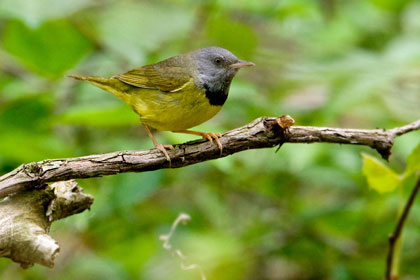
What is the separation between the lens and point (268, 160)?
15.0 feet

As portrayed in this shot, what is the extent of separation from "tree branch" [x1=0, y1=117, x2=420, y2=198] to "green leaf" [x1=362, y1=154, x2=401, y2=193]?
0.20 feet

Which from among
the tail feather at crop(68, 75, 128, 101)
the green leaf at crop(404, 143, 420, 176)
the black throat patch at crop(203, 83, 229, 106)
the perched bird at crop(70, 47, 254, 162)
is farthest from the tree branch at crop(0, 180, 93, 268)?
the green leaf at crop(404, 143, 420, 176)

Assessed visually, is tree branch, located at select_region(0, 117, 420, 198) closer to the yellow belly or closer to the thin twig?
the thin twig

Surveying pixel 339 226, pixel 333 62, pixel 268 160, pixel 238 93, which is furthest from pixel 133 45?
pixel 339 226

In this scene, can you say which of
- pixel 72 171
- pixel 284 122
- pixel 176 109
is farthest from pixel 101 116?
pixel 284 122

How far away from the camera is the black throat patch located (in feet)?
11.7

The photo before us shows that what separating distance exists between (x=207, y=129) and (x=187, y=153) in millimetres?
619

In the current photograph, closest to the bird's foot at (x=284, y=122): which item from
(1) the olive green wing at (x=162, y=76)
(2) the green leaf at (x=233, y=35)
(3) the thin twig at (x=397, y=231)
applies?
(3) the thin twig at (x=397, y=231)

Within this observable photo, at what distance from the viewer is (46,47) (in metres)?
4.16

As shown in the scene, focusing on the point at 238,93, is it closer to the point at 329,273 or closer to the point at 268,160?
the point at 268,160

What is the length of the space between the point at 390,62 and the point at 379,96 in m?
0.69

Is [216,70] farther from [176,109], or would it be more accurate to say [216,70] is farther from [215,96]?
[176,109]

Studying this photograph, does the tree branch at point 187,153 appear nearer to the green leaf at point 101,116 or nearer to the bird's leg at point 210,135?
the bird's leg at point 210,135

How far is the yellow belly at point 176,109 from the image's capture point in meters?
3.50
